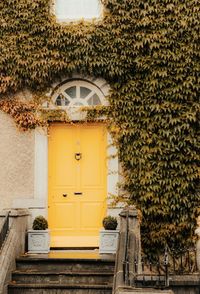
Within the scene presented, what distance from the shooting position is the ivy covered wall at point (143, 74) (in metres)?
12.8

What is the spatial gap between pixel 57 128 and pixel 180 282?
4.94 m

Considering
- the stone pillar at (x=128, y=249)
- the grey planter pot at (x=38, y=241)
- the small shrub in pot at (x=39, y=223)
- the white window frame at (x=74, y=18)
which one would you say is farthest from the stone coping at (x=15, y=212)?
the white window frame at (x=74, y=18)

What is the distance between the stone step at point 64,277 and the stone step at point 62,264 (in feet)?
0.86

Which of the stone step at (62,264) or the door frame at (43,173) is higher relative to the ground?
the door frame at (43,173)

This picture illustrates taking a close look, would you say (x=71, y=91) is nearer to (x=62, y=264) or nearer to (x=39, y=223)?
(x=39, y=223)

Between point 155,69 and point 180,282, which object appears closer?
point 180,282

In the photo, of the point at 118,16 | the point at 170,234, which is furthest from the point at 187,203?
the point at 118,16

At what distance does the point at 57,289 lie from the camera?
35.4 feet

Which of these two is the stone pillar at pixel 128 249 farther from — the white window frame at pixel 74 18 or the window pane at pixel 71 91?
the white window frame at pixel 74 18

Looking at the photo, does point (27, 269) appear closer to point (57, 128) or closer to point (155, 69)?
point (57, 128)

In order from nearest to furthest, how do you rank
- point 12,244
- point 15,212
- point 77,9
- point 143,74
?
1. point 12,244
2. point 15,212
3. point 143,74
4. point 77,9

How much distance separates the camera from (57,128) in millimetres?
13500

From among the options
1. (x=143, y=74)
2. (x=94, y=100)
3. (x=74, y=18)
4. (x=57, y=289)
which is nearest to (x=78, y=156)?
(x=94, y=100)

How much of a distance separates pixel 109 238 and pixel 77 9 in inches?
202
